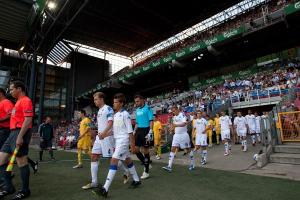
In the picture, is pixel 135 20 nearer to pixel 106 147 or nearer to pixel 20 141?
pixel 106 147

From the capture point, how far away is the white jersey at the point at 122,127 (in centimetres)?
484

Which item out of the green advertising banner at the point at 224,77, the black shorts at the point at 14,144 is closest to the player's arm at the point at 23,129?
the black shorts at the point at 14,144

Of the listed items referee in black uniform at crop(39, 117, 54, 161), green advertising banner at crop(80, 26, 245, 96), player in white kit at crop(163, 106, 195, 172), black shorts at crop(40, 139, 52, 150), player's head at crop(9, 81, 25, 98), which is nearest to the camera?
player's head at crop(9, 81, 25, 98)

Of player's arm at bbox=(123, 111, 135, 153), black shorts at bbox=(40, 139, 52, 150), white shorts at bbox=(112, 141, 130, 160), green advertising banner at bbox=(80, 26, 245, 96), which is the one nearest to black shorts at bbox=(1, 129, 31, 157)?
white shorts at bbox=(112, 141, 130, 160)

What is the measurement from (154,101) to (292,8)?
17011mm

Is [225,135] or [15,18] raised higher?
[15,18]

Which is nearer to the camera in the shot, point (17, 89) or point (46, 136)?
point (17, 89)

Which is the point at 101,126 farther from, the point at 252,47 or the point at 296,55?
the point at 252,47

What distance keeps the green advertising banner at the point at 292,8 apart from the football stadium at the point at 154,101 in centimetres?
8

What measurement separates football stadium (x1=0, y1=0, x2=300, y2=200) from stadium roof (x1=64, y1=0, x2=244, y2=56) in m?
0.16

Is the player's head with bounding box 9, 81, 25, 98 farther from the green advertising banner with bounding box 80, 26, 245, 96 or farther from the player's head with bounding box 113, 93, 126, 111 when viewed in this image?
the green advertising banner with bounding box 80, 26, 245, 96

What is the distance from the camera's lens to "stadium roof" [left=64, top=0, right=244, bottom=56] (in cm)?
2847

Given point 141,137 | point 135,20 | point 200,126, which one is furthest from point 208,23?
point 141,137

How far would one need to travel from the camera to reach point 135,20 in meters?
31.6
